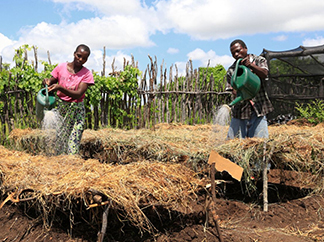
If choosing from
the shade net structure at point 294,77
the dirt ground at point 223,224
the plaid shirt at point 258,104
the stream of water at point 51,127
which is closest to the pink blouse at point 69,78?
the stream of water at point 51,127

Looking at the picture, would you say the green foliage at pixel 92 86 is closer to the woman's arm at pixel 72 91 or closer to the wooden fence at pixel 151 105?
the wooden fence at pixel 151 105

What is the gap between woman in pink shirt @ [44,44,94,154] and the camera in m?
4.08

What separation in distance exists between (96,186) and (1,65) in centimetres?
511

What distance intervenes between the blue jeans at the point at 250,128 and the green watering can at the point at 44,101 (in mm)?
2267

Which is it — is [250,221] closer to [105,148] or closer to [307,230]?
[307,230]

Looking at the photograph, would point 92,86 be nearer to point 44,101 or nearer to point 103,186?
point 44,101

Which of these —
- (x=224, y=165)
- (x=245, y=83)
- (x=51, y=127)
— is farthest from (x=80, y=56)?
(x=224, y=165)

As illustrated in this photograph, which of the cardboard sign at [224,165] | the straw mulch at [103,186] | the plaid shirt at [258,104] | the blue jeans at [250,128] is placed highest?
the plaid shirt at [258,104]

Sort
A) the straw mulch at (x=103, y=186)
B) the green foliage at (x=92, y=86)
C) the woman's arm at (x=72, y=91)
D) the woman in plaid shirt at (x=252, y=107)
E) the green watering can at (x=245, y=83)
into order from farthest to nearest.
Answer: the green foliage at (x=92, y=86)
the woman's arm at (x=72, y=91)
the woman in plaid shirt at (x=252, y=107)
the green watering can at (x=245, y=83)
the straw mulch at (x=103, y=186)

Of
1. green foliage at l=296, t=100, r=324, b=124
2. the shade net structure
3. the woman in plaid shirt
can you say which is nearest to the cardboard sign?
the woman in plaid shirt

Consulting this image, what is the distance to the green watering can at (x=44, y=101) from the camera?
4156mm

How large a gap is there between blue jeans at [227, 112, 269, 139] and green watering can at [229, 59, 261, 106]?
1.02 ft

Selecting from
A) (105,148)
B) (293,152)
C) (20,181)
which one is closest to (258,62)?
(293,152)

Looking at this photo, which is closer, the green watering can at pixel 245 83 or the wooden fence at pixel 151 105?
the green watering can at pixel 245 83
